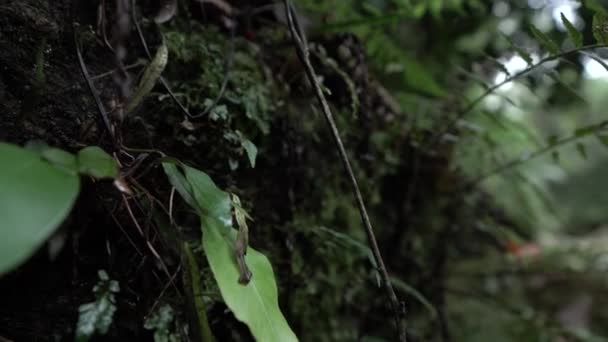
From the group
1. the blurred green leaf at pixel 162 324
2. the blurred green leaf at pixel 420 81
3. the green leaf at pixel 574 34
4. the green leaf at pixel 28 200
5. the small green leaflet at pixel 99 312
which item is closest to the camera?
the green leaf at pixel 28 200

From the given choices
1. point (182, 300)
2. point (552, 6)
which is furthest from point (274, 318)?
point (552, 6)

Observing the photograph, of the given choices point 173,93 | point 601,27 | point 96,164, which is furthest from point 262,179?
point 601,27

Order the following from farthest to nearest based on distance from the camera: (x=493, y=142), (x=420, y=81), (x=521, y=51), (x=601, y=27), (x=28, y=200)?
(x=493, y=142)
(x=420, y=81)
(x=521, y=51)
(x=601, y=27)
(x=28, y=200)

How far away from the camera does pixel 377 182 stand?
1469 mm

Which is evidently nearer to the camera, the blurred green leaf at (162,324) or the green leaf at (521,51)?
the blurred green leaf at (162,324)

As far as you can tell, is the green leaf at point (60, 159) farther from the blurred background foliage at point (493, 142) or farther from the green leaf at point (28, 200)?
the blurred background foliage at point (493, 142)

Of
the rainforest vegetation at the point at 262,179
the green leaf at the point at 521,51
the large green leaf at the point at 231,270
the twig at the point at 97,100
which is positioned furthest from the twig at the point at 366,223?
the green leaf at the point at 521,51

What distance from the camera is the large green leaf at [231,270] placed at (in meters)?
0.65

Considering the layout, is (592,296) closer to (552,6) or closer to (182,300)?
(552,6)

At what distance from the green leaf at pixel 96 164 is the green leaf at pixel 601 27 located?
832mm

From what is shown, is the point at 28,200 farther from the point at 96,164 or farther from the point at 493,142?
the point at 493,142

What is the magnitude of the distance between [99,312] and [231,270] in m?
0.21

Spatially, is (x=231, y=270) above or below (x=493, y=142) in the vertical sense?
below

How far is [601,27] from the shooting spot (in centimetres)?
86
